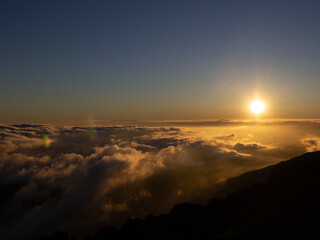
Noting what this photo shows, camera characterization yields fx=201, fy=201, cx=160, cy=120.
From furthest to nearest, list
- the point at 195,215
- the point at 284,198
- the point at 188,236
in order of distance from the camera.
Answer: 1. the point at 195,215
2. the point at 188,236
3. the point at 284,198

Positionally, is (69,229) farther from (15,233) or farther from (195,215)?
(195,215)

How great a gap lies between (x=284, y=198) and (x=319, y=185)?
12.2 meters

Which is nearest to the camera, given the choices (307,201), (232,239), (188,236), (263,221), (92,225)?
(232,239)

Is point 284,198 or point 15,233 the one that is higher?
point 284,198

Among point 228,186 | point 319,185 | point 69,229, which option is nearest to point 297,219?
point 319,185

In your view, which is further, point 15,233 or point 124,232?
point 15,233

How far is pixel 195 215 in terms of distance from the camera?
112500 millimetres

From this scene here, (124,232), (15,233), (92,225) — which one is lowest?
(15,233)

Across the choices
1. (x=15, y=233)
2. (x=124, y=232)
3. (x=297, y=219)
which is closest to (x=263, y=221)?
(x=297, y=219)

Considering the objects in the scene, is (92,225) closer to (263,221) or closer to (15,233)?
(15,233)

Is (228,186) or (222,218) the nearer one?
(222,218)

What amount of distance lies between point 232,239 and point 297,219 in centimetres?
1645

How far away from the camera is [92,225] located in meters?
191

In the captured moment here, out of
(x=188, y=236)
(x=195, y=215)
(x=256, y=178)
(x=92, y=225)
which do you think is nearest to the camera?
(x=188, y=236)
